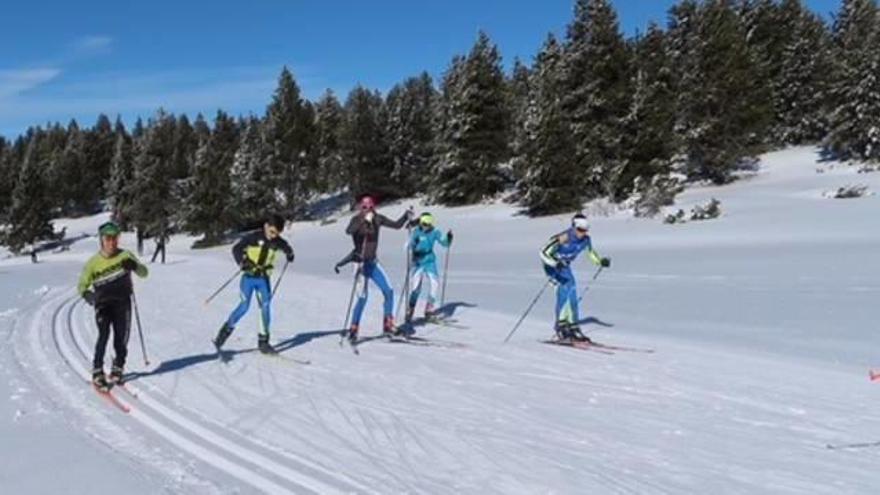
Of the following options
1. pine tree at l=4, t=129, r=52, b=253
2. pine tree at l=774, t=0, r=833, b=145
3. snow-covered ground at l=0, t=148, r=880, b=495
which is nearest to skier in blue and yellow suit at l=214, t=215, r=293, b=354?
snow-covered ground at l=0, t=148, r=880, b=495

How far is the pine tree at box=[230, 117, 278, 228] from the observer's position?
5838 centimetres

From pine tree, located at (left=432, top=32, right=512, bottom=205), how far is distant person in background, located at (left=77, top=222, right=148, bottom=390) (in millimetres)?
38797

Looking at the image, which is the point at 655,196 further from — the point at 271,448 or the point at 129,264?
the point at 271,448

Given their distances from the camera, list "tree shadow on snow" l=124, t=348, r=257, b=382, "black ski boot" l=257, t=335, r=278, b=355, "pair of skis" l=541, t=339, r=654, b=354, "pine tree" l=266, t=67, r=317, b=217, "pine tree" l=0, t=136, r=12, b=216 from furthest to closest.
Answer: "pine tree" l=0, t=136, r=12, b=216
"pine tree" l=266, t=67, r=317, b=217
"pair of skis" l=541, t=339, r=654, b=354
"black ski boot" l=257, t=335, r=278, b=355
"tree shadow on snow" l=124, t=348, r=257, b=382

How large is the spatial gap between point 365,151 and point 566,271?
5081 centimetres

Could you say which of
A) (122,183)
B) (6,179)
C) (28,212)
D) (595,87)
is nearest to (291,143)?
(122,183)

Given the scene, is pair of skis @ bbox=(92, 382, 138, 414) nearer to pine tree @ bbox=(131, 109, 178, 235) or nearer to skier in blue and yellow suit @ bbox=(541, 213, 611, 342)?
skier in blue and yellow suit @ bbox=(541, 213, 611, 342)

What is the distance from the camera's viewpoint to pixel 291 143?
63.3 metres

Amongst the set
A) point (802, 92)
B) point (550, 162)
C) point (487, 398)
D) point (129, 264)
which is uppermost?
point (802, 92)

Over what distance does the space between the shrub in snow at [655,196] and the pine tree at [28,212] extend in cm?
5305

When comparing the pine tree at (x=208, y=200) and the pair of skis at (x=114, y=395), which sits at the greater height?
the pine tree at (x=208, y=200)

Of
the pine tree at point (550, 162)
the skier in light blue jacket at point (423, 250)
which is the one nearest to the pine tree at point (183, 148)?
the pine tree at point (550, 162)

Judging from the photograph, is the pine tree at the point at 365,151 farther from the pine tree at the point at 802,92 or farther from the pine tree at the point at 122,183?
the pine tree at the point at 802,92

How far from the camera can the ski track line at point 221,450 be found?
5889mm
